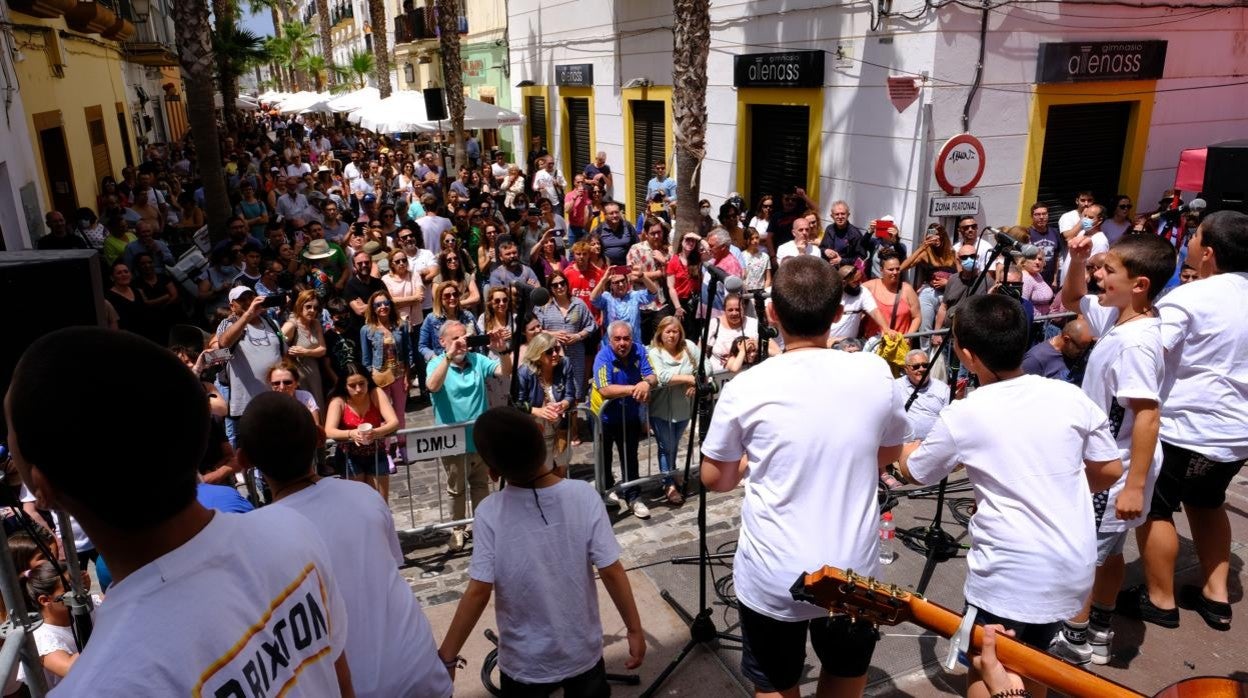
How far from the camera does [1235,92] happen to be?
1054 centimetres

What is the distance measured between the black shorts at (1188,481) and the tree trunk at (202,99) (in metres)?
10.6

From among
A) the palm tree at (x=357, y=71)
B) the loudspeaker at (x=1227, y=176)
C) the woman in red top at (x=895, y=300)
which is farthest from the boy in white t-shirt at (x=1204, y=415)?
the palm tree at (x=357, y=71)

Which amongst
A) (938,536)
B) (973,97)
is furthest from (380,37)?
(938,536)

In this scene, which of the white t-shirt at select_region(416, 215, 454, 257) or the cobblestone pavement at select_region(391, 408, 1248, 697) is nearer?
the cobblestone pavement at select_region(391, 408, 1248, 697)

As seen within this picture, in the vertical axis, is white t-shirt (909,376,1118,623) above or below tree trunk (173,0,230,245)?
below

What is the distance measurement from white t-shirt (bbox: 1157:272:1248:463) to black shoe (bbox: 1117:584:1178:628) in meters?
0.76

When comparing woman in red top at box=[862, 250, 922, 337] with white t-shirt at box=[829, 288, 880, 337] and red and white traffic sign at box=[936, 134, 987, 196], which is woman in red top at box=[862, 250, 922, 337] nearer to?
white t-shirt at box=[829, 288, 880, 337]

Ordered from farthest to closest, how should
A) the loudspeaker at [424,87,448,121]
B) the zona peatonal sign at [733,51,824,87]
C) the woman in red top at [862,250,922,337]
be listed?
the loudspeaker at [424,87,448,121], the zona peatonal sign at [733,51,824,87], the woman in red top at [862,250,922,337]

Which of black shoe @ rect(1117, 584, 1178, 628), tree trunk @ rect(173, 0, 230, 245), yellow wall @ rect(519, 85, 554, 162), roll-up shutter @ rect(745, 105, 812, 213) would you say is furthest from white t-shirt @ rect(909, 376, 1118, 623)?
yellow wall @ rect(519, 85, 554, 162)

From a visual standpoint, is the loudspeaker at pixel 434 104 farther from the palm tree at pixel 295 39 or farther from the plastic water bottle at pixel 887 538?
the palm tree at pixel 295 39

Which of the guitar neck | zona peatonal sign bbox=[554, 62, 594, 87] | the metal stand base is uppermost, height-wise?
zona peatonal sign bbox=[554, 62, 594, 87]

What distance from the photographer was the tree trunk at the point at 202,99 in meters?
10.7

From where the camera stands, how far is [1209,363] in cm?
362

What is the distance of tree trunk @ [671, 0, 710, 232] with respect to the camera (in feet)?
33.2
